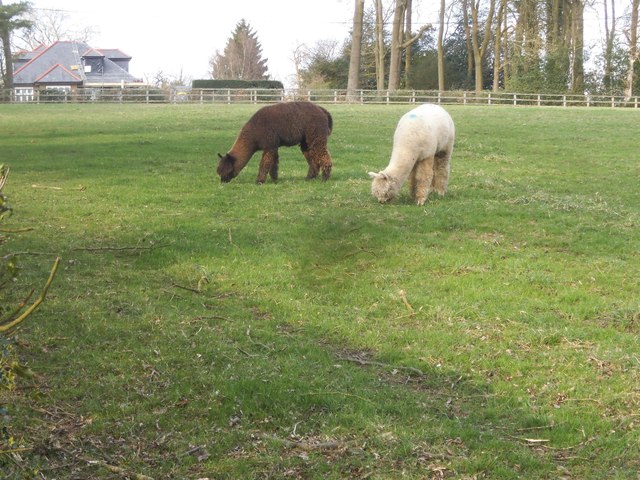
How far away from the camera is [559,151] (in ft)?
75.3

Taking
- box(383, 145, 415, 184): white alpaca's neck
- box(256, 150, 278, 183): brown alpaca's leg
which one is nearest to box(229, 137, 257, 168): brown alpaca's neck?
box(256, 150, 278, 183): brown alpaca's leg

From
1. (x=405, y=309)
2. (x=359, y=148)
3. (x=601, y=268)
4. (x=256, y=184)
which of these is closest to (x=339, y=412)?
(x=405, y=309)

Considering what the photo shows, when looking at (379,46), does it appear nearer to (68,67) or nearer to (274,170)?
(68,67)

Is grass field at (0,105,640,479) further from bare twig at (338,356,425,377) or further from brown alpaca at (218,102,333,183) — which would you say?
brown alpaca at (218,102,333,183)

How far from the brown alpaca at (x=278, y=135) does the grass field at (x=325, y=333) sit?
592 mm

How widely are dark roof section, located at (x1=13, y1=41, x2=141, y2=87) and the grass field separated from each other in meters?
71.1

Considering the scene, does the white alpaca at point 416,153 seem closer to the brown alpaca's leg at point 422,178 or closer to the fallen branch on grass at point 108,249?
the brown alpaca's leg at point 422,178

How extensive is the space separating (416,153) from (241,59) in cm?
8525

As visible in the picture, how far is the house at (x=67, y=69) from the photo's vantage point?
8188 cm

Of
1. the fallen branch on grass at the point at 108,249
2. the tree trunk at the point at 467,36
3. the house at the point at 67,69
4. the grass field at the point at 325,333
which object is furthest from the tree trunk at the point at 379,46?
the fallen branch on grass at the point at 108,249

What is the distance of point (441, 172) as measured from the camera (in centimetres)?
1495

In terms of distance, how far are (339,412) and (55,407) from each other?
222 centimetres

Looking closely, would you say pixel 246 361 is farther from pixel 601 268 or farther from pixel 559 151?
pixel 559 151

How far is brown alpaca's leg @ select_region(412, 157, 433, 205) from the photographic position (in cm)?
1394
